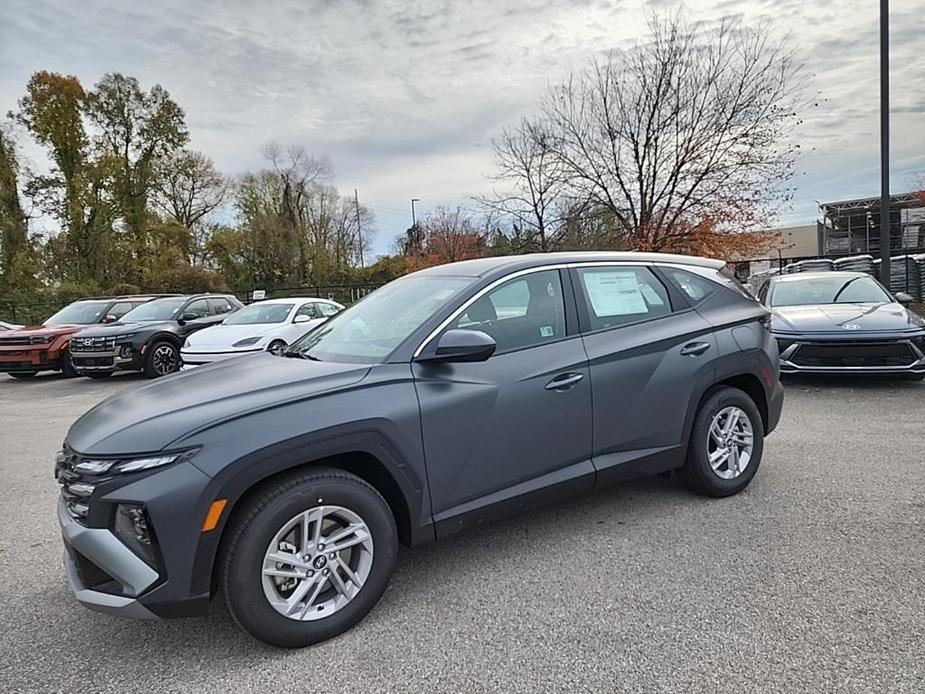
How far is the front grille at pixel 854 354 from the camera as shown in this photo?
6910mm

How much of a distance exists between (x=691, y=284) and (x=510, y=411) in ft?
5.92

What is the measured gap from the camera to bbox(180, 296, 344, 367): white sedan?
10273 millimetres

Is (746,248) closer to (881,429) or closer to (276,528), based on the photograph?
(881,429)

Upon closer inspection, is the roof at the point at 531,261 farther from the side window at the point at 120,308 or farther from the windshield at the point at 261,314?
the side window at the point at 120,308

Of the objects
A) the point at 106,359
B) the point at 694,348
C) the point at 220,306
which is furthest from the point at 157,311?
the point at 694,348

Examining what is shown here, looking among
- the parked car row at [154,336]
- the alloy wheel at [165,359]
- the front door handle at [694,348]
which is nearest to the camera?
the front door handle at [694,348]

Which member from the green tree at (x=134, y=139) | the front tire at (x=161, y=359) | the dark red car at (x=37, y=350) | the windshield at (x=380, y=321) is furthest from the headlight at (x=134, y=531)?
the green tree at (x=134, y=139)

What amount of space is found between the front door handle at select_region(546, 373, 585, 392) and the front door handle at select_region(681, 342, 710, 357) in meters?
0.86

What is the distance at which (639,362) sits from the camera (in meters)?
3.54

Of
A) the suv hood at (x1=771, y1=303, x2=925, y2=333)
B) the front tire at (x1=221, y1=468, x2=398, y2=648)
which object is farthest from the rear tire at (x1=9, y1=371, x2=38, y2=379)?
the suv hood at (x1=771, y1=303, x2=925, y2=333)

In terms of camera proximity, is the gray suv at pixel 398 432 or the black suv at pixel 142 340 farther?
the black suv at pixel 142 340

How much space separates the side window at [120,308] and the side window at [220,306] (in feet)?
6.39

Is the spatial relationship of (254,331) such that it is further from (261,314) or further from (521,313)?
(521,313)

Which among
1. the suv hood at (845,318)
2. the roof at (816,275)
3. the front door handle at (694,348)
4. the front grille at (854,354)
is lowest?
the front grille at (854,354)
